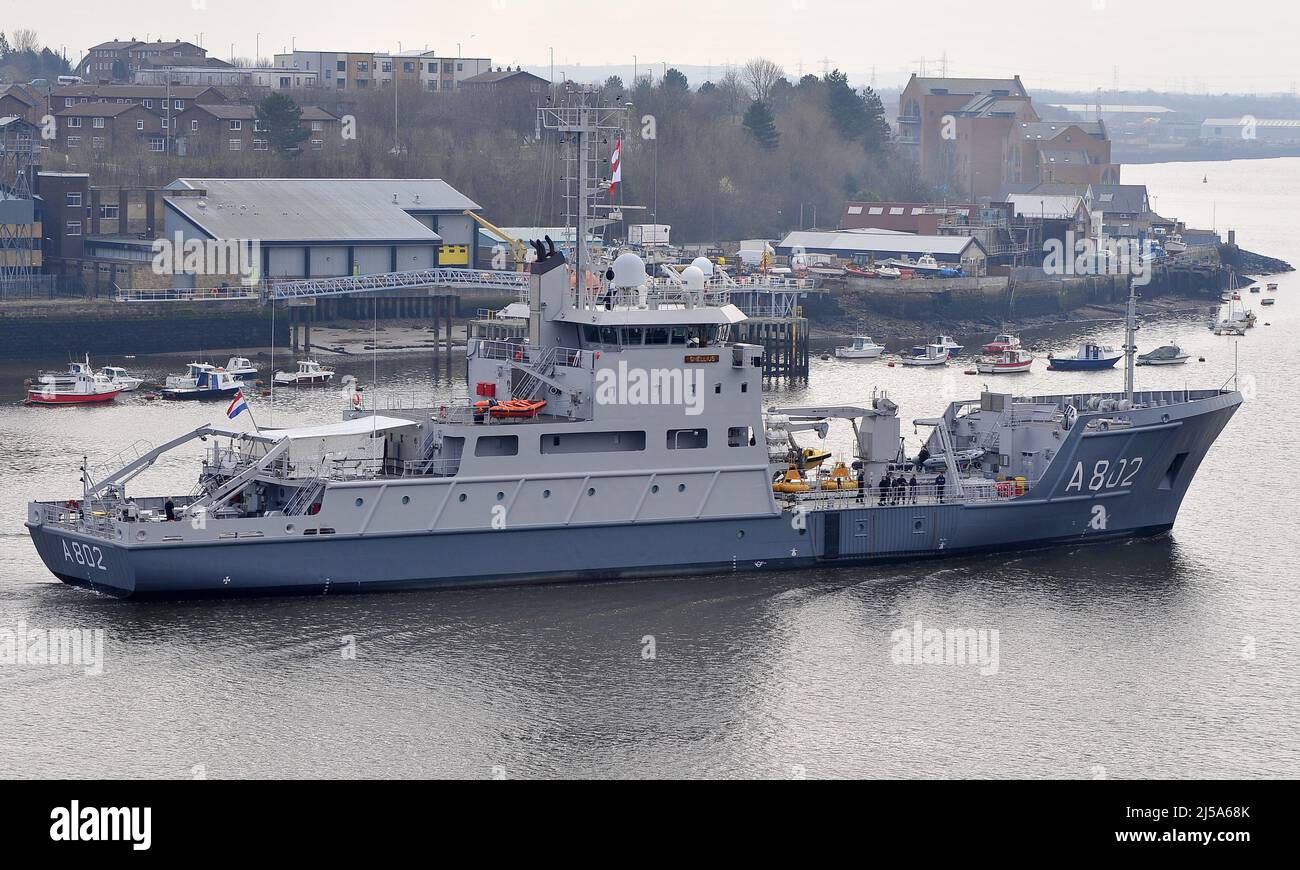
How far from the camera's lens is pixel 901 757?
26.2 metres

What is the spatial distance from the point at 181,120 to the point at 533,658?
73.0 metres

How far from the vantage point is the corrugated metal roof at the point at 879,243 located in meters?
92.1

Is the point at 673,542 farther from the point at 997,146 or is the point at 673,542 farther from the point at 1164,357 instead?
the point at 997,146

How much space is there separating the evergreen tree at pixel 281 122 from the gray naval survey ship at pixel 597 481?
5793 centimetres

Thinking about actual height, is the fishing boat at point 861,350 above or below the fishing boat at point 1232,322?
below

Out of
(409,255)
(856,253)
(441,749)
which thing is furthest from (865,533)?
(856,253)

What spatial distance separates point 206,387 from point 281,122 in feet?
121

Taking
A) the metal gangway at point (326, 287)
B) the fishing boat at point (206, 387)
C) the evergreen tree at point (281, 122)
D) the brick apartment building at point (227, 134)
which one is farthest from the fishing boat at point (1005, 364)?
the brick apartment building at point (227, 134)

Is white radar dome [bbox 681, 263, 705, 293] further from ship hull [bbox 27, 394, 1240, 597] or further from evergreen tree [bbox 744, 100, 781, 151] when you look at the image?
evergreen tree [bbox 744, 100, 781, 151]

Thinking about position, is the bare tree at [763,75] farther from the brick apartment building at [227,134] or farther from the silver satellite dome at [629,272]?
the silver satellite dome at [629,272]

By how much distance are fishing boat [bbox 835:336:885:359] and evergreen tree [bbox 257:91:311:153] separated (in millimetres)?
33268

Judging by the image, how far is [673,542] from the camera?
A: 34.3m

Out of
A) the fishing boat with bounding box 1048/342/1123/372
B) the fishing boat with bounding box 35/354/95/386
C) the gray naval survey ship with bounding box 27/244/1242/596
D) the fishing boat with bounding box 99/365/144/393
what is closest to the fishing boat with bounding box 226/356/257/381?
the fishing boat with bounding box 99/365/144/393

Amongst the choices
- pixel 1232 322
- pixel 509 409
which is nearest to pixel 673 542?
pixel 509 409
